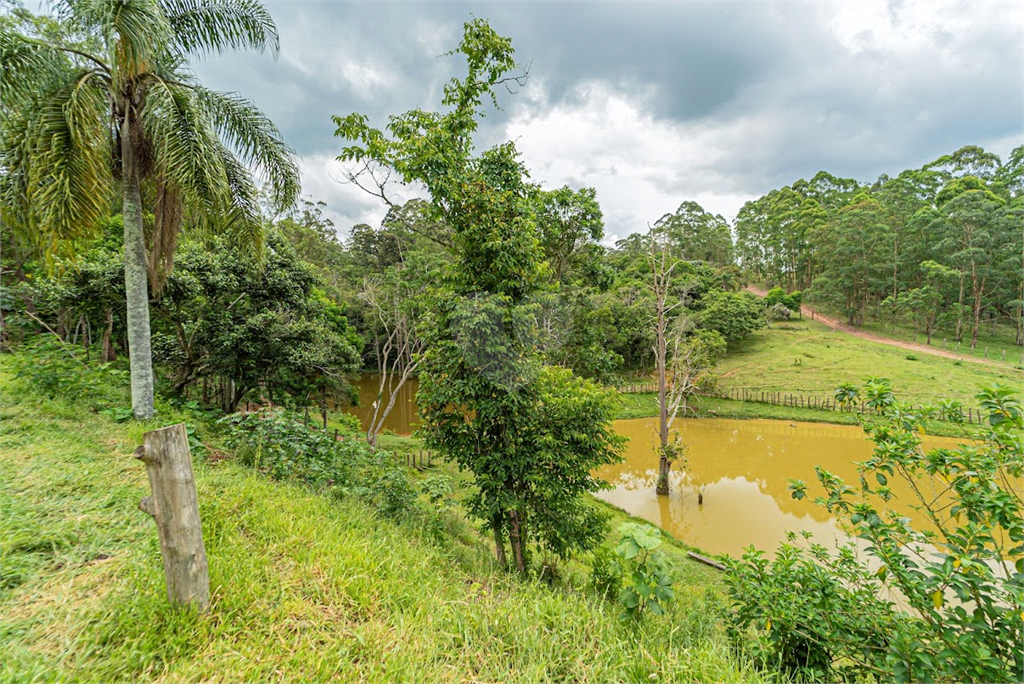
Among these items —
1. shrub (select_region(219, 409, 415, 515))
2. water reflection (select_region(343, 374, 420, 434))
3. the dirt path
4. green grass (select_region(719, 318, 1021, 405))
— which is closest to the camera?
shrub (select_region(219, 409, 415, 515))

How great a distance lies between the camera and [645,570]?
7.75 feet

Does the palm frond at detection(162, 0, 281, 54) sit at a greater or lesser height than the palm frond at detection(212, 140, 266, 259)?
greater

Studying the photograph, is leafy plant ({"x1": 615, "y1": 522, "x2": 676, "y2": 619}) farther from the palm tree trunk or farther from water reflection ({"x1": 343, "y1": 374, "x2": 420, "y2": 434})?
water reflection ({"x1": 343, "y1": 374, "x2": 420, "y2": 434})

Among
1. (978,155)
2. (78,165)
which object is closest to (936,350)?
→ (978,155)

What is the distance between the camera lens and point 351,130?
14.3ft

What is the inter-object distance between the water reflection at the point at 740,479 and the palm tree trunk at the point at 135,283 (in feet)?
25.5

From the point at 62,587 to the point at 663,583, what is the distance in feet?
10.9

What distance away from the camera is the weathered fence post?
66.1 inches

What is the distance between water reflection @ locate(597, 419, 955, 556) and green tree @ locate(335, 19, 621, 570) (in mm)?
3587

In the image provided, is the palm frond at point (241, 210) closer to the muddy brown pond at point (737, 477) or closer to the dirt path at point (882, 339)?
the muddy brown pond at point (737, 477)

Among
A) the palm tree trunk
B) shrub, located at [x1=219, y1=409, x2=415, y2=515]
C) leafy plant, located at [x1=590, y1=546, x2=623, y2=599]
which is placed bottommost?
leafy plant, located at [x1=590, y1=546, x2=623, y2=599]

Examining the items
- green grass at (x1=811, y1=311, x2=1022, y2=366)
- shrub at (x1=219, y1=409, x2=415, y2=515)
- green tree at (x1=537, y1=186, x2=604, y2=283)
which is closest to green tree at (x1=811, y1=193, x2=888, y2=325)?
green grass at (x1=811, y1=311, x2=1022, y2=366)

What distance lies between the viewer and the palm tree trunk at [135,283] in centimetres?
477

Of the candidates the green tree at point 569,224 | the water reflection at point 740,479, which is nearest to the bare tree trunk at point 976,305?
the water reflection at point 740,479
